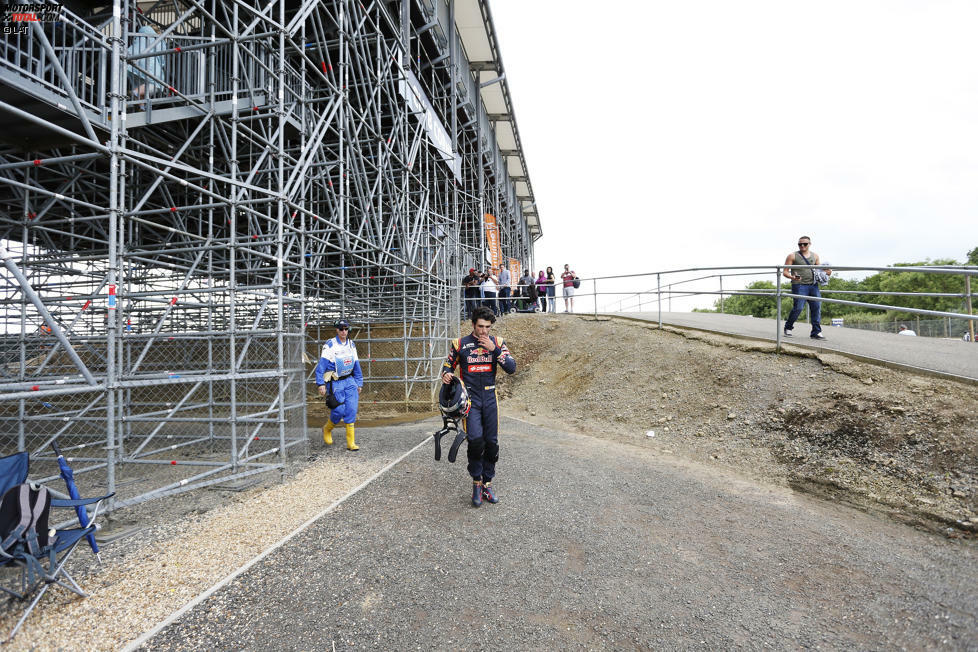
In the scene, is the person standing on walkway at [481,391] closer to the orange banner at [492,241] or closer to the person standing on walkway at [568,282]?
the person standing on walkway at [568,282]

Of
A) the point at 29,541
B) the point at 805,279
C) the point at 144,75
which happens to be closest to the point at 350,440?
the point at 29,541

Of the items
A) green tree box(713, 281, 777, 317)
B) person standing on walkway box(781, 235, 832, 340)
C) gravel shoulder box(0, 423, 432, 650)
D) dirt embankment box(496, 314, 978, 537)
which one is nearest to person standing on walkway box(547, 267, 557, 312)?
dirt embankment box(496, 314, 978, 537)

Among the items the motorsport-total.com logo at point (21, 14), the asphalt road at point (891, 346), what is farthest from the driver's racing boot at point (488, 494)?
the motorsport-total.com logo at point (21, 14)

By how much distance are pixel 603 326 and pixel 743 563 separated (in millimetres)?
10047

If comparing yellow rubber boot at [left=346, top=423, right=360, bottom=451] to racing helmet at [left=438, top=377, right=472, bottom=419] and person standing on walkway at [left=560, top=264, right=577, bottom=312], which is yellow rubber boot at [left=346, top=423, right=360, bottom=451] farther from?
person standing on walkway at [left=560, top=264, right=577, bottom=312]

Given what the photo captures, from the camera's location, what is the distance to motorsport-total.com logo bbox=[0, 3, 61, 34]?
196 inches

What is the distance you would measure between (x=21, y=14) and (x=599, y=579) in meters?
8.15

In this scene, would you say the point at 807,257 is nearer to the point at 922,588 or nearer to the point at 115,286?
the point at 922,588

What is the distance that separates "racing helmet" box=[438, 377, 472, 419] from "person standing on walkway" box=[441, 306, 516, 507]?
68 mm

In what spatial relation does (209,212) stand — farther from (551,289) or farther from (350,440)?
(551,289)

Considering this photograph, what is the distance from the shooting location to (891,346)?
703 cm

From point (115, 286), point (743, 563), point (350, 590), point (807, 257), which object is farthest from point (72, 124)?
point (807, 257)

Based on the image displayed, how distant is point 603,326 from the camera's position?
13227 millimetres

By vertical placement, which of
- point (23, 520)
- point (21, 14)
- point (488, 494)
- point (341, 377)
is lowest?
point (488, 494)
